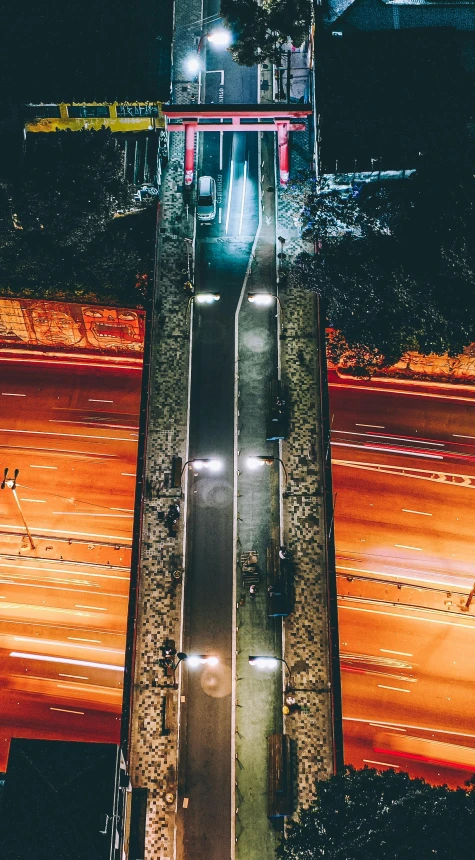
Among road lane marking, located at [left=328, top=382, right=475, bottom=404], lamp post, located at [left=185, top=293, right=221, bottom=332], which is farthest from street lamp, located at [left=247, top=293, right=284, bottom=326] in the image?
road lane marking, located at [left=328, top=382, right=475, bottom=404]

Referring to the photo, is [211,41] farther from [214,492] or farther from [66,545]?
[66,545]

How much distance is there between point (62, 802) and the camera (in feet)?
91.4

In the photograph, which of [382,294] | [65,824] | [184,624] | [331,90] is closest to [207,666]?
[184,624]

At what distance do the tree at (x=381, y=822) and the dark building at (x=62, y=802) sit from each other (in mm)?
8699

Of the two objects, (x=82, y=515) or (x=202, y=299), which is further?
(x=82, y=515)

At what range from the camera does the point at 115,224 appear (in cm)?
4519

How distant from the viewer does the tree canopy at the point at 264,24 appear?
141ft

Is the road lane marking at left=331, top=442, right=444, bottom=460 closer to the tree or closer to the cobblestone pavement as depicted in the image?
the cobblestone pavement

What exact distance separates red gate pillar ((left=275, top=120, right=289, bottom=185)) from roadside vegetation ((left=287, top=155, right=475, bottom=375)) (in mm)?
1111

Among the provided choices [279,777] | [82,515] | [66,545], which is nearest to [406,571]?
[279,777]

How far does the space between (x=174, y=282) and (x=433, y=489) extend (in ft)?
78.7

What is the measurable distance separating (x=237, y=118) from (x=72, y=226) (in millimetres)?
14517

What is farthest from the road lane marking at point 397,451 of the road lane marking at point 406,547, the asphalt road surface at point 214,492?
the asphalt road surface at point 214,492

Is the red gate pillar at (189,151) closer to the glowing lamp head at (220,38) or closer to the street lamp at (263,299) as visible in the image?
the street lamp at (263,299)
